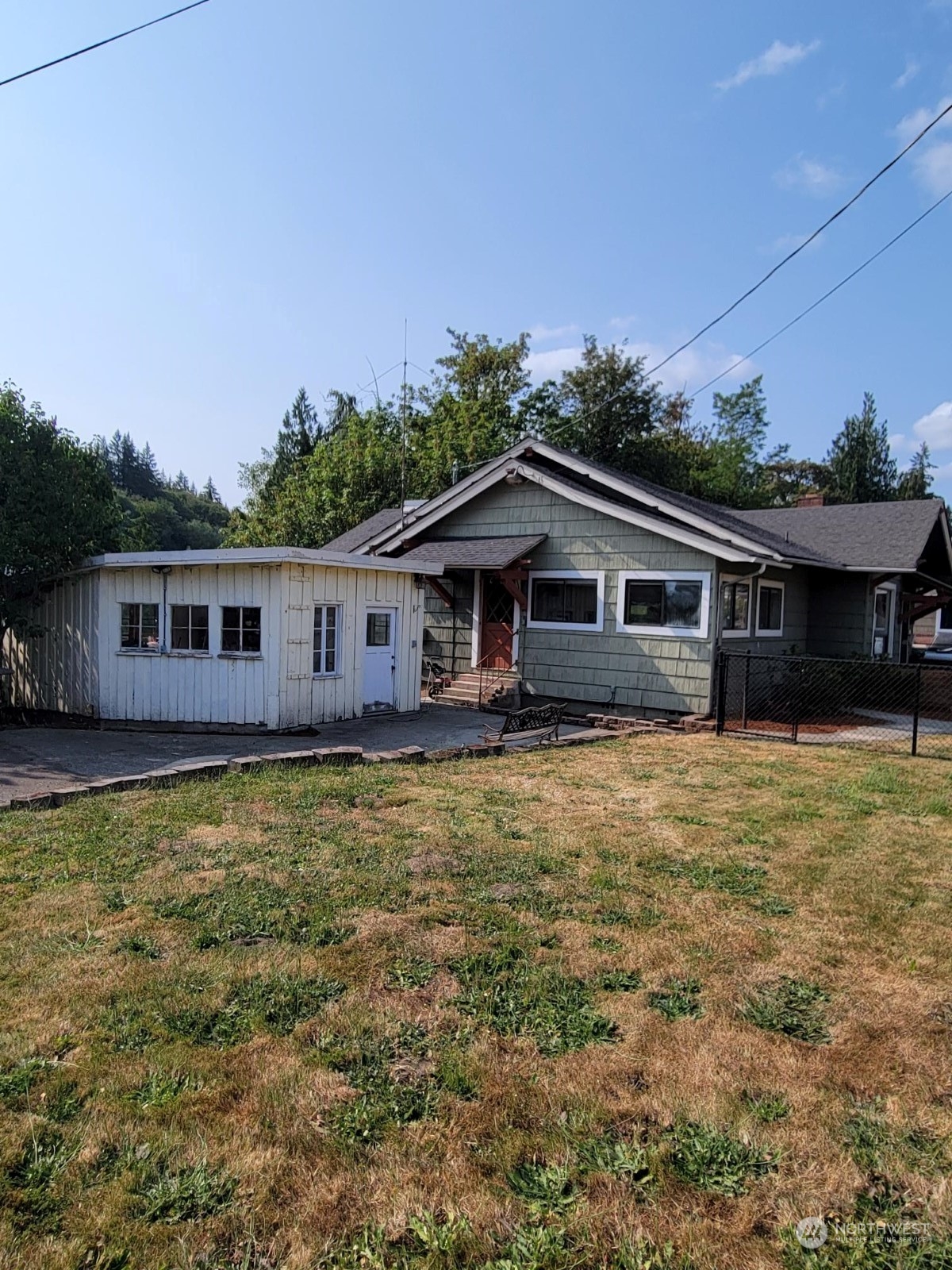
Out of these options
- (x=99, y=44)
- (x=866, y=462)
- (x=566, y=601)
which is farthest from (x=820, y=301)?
(x=866, y=462)

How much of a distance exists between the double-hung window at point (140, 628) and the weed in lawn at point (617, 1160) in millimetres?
11328

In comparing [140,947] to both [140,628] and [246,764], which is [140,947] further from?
[140,628]

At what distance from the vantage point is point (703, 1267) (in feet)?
7.02

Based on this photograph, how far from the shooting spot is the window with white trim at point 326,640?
12.1m

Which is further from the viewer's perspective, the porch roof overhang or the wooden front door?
the wooden front door

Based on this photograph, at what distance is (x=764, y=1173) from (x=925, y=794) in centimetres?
674

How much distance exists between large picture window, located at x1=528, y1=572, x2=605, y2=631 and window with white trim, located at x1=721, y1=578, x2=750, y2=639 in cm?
219

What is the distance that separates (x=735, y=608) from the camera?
549 inches

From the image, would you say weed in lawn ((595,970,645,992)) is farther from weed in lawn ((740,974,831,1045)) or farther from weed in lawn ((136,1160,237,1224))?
weed in lawn ((136,1160,237,1224))

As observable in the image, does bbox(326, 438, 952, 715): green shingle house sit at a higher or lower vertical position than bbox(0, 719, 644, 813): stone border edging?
higher

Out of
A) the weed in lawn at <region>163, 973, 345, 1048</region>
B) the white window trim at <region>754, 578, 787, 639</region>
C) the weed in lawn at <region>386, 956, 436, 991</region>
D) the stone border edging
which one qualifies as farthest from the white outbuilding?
the weed in lawn at <region>163, 973, 345, 1048</region>

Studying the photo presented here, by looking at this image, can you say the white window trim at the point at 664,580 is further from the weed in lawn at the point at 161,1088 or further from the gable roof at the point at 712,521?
the weed in lawn at the point at 161,1088

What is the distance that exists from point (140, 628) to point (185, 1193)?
446 inches

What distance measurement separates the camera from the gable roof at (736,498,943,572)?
16109 millimetres
